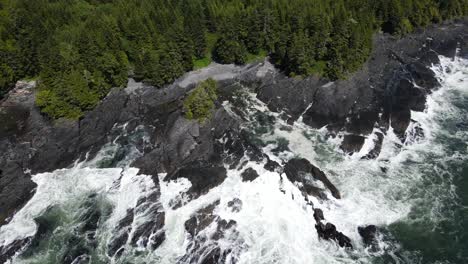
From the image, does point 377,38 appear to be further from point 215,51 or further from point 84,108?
Answer: point 84,108

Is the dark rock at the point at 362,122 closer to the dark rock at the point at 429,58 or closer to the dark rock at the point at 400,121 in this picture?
the dark rock at the point at 400,121

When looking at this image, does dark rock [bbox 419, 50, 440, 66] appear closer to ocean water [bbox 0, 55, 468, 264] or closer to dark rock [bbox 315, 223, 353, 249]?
ocean water [bbox 0, 55, 468, 264]

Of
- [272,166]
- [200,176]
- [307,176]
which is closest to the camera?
[200,176]

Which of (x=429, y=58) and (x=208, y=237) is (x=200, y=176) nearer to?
(x=208, y=237)

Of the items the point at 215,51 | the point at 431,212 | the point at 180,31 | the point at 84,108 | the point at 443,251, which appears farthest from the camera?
the point at 215,51

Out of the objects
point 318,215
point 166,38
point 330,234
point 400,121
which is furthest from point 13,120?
point 400,121

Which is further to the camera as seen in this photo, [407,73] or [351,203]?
[407,73]

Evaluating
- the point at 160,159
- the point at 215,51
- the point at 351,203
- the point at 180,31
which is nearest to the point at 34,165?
Answer: the point at 160,159
